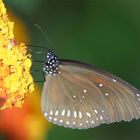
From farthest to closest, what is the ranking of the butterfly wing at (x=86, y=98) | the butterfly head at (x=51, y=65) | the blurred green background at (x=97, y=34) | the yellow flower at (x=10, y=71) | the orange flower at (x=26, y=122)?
the blurred green background at (x=97, y=34), the orange flower at (x=26, y=122), the butterfly head at (x=51, y=65), the butterfly wing at (x=86, y=98), the yellow flower at (x=10, y=71)

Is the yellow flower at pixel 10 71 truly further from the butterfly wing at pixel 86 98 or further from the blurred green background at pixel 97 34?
the blurred green background at pixel 97 34

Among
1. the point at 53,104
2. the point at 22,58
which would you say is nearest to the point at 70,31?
the point at 53,104

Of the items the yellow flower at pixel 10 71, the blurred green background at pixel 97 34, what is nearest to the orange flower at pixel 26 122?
the blurred green background at pixel 97 34

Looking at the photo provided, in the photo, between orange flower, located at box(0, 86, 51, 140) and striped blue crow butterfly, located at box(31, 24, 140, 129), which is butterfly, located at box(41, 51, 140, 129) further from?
orange flower, located at box(0, 86, 51, 140)

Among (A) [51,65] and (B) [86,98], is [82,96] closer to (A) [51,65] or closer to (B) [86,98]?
(B) [86,98]

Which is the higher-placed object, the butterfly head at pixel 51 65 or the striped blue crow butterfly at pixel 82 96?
the butterfly head at pixel 51 65

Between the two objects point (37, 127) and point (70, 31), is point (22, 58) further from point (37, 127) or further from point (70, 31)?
point (70, 31)

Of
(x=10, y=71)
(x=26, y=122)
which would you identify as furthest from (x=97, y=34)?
(x=10, y=71)

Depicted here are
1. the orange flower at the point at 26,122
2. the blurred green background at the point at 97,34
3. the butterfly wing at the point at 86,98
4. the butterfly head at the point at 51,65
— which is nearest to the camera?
the butterfly wing at the point at 86,98
